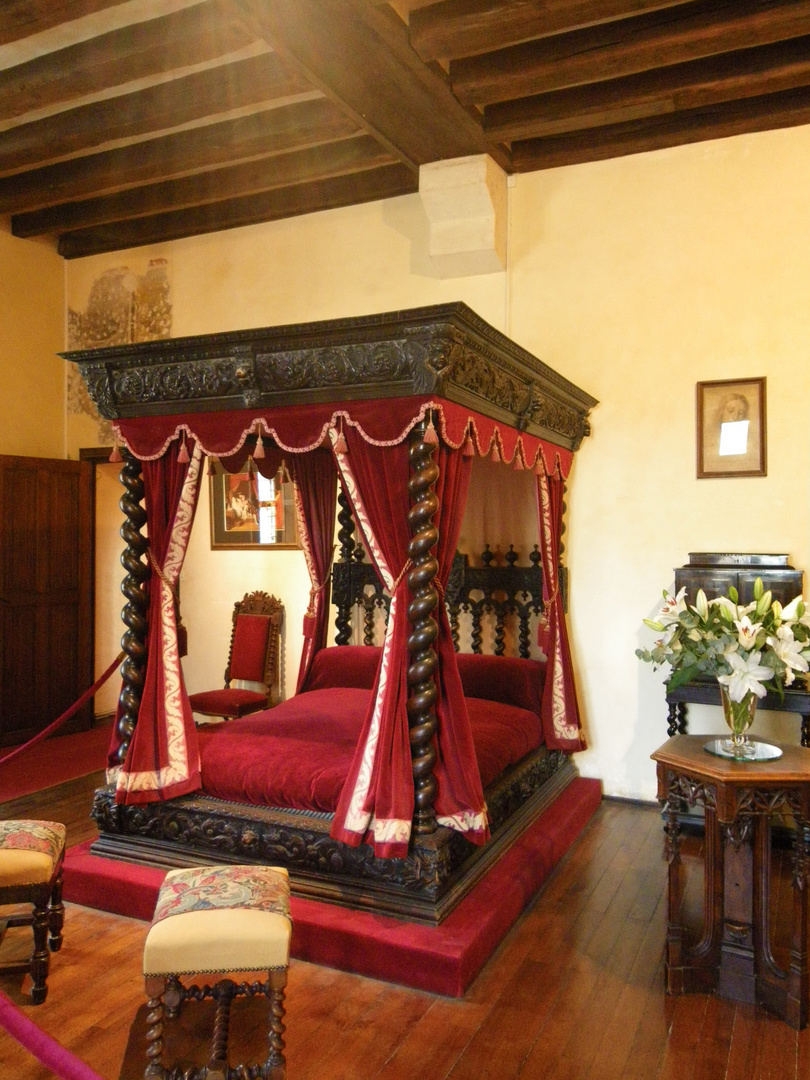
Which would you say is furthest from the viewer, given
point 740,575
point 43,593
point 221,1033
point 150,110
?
point 43,593

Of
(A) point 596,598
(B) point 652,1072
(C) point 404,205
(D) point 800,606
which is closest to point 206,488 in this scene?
(C) point 404,205

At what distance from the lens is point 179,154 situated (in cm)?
533

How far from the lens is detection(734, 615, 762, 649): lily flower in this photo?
2.93m

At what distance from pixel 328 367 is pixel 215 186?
3191mm

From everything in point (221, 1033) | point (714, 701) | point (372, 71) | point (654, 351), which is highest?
point (372, 71)

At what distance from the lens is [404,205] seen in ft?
18.8

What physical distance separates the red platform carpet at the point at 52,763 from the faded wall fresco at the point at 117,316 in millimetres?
2420

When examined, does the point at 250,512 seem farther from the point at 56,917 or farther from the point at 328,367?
the point at 56,917

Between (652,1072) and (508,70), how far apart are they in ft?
14.4

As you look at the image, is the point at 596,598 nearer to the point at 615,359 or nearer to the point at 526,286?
the point at 615,359

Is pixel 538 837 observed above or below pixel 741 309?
below

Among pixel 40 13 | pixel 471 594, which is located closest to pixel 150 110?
pixel 40 13

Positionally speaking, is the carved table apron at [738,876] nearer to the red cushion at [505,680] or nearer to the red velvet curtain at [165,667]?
the red cushion at [505,680]

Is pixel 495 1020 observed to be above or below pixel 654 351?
below
